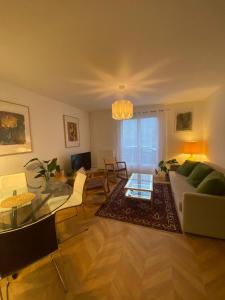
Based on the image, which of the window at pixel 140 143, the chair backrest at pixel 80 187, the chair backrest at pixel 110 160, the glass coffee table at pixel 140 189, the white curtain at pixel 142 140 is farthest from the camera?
the chair backrest at pixel 110 160

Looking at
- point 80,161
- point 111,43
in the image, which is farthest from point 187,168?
point 111,43

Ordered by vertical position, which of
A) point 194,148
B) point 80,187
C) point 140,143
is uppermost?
point 140,143

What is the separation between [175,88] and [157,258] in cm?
308

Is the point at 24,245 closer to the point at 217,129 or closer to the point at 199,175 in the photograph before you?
the point at 199,175

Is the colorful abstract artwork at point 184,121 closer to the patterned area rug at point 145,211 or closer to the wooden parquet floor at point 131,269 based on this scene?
the patterned area rug at point 145,211

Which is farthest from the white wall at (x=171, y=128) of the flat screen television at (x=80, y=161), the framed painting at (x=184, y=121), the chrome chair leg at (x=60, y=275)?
the chrome chair leg at (x=60, y=275)

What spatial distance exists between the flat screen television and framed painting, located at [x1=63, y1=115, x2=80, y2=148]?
390 millimetres

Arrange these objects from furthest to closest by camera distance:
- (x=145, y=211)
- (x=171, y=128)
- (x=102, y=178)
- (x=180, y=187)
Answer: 1. (x=171, y=128)
2. (x=102, y=178)
3. (x=180, y=187)
4. (x=145, y=211)

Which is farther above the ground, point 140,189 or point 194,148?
point 194,148

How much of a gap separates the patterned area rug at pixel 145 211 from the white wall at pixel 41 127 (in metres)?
1.79

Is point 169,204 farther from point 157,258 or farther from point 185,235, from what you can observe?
point 157,258

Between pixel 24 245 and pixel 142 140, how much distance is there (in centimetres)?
417

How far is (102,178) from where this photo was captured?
3109 millimetres

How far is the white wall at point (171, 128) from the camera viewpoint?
Answer: 13.8 ft
